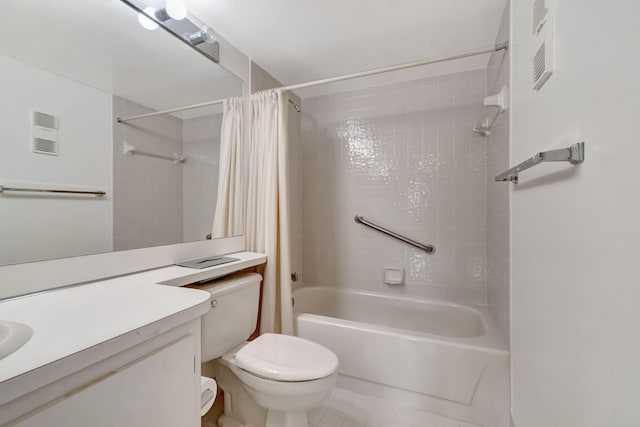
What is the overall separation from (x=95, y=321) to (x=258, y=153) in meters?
1.30

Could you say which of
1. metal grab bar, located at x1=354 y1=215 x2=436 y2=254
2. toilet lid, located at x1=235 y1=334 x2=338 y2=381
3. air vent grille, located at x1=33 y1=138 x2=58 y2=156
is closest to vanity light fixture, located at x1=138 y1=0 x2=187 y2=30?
air vent grille, located at x1=33 y1=138 x2=58 y2=156

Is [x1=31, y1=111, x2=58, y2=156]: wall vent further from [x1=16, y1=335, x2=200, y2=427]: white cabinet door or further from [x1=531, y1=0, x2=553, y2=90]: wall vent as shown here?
[x1=531, y1=0, x2=553, y2=90]: wall vent

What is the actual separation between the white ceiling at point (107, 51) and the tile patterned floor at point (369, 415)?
6.01 ft

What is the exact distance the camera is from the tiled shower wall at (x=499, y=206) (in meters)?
1.32

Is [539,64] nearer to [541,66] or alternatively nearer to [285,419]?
[541,66]

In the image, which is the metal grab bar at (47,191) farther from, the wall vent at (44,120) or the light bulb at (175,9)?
the light bulb at (175,9)

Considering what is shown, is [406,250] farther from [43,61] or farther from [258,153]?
[43,61]

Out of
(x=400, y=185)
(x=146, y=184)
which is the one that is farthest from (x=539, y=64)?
(x=146, y=184)

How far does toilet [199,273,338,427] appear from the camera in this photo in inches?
40.5

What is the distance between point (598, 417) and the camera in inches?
20.9

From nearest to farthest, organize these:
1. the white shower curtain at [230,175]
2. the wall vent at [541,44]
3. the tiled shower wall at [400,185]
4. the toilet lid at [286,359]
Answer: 1. the wall vent at [541,44]
2. the toilet lid at [286,359]
3. the white shower curtain at [230,175]
4. the tiled shower wall at [400,185]

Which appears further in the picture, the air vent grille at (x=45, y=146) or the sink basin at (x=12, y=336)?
the air vent grille at (x=45, y=146)

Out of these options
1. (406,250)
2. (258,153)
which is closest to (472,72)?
(406,250)

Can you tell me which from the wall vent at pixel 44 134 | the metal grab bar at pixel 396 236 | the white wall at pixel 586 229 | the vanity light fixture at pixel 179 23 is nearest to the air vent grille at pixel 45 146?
the wall vent at pixel 44 134
